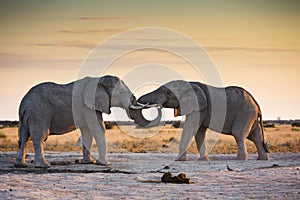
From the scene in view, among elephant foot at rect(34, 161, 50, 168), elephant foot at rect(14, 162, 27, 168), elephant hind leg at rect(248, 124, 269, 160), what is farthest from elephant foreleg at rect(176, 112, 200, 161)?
elephant foot at rect(14, 162, 27, 168)

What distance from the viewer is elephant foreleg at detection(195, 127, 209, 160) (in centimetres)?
2963

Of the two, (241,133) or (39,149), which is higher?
(241,133)

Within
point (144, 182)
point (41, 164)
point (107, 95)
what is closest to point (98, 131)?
point (107, 95)

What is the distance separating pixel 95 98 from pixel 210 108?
5.65m

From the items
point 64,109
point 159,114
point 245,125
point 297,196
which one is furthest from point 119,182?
point 245,125

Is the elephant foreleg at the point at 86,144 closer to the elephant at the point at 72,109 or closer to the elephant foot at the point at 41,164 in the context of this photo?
the elephant at the point at 72,109

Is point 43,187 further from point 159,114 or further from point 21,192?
point 159,114

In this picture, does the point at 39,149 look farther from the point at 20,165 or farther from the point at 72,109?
the point at 72,109

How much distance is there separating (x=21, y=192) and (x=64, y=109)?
8.81 meters

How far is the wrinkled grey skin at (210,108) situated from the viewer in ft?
99.6

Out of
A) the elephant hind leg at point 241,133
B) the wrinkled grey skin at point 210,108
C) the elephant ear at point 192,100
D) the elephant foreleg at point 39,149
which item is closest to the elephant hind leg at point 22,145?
the elephant foreleg at point 39,149

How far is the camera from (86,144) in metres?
27.6

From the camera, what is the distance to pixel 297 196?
18.1 m

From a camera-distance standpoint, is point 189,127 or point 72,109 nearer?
point 72,109
